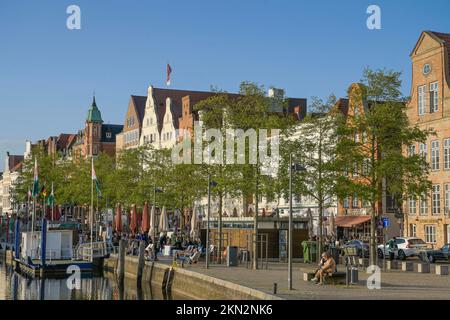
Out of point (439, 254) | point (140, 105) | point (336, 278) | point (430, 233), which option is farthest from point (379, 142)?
point (140, 105)

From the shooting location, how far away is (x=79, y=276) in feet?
173

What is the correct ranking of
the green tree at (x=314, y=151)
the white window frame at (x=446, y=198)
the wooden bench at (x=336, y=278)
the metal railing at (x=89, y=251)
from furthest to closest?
1. the white window frame at (x=446, y=198)
2. the metal railing at (x=89, y=251)
3. the green tree at (x=314, y=151)
4. the wooden bench at (x=336, y=278)

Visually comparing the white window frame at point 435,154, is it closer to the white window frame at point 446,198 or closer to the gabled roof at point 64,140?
the white window frame at point 446,198

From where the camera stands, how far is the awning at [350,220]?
72688 mm

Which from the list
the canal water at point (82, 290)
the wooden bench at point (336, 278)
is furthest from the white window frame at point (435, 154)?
the wooden bench at point (336, 278)

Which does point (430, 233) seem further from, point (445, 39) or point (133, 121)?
point (133, 121)

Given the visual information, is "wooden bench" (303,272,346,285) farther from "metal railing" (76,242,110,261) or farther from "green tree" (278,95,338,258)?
"metal railing" (76,242,110,261)

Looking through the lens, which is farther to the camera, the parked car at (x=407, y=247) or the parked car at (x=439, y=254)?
the parked car at (x=407, y=247)

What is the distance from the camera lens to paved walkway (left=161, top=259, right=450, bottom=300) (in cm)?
2733

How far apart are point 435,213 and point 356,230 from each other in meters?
11.7

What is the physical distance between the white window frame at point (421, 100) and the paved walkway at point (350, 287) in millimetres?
28036

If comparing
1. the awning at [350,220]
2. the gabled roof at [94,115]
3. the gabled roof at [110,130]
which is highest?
the gabled roof at [94,115]

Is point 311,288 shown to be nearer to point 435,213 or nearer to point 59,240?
point 59,240

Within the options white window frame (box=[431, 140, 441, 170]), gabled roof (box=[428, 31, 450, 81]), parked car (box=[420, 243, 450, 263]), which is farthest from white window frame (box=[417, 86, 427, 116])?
parked car (box=[420, 243, 450, 263])
